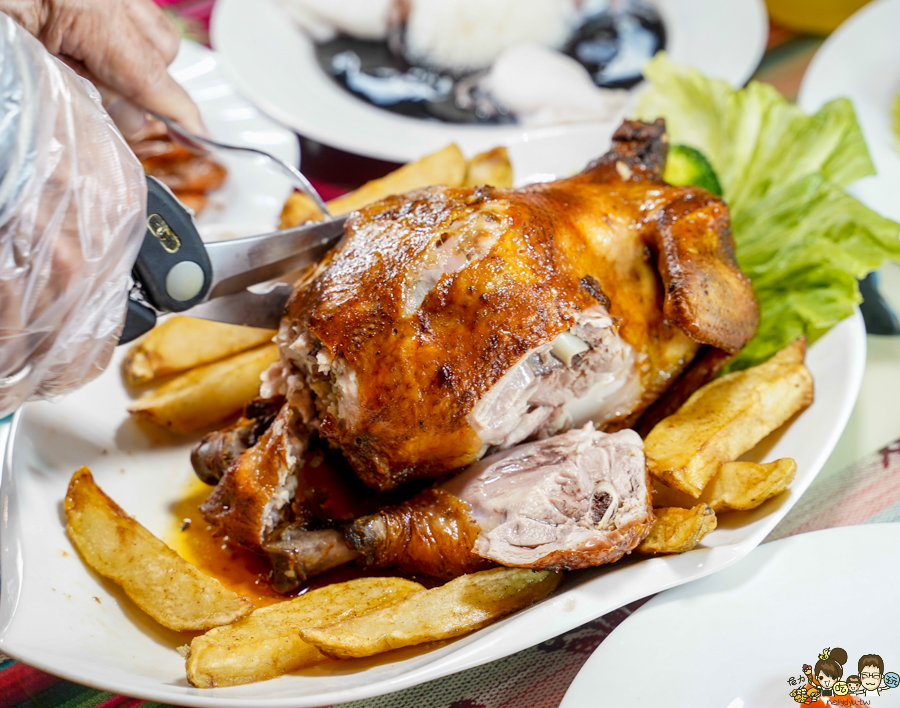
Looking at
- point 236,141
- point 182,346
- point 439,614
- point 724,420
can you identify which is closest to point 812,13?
point 236,141

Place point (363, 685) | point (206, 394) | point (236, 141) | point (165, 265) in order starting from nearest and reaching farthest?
point (363, 685) → point (165, 265) → point (206, 394) → point (236, 141)

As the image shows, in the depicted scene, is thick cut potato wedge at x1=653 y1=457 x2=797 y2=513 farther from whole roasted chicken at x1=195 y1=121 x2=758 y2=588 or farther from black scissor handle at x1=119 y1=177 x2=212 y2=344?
black scissor handle at x1=119 y1=177 x2=212 y2=344

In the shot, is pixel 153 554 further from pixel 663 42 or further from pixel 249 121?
pixel 663 42

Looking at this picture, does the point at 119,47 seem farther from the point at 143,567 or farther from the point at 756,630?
the point at 756,630

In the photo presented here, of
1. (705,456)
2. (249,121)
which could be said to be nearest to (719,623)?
(705,456)

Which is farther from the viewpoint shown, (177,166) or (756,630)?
(177,166)

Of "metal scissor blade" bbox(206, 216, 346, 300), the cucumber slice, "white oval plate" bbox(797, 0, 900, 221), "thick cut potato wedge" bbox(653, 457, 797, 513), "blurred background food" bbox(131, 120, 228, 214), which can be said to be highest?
"white oval plate" bbox(797, 0, 900, 221)

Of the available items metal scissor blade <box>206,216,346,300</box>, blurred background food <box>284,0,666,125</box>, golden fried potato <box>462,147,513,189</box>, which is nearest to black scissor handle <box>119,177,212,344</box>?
metal scissor blade <box>206,216,346,300</box>
